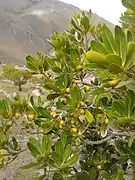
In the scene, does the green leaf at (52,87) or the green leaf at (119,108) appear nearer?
the green leaf at (119,108)

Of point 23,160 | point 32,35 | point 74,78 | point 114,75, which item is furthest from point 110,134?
point 32,35

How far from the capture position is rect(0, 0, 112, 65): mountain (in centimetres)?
10151

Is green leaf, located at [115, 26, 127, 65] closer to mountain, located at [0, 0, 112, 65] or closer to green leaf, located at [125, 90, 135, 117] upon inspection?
green leaf, located at [125, 90, 135, 117]

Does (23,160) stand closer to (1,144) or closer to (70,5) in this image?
(1,144)

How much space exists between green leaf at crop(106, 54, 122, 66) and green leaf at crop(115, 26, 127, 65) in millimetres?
46

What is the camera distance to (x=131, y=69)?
1756 mm

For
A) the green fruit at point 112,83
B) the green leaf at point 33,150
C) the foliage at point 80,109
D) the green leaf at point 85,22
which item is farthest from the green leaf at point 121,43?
the green leaf at point 85,22

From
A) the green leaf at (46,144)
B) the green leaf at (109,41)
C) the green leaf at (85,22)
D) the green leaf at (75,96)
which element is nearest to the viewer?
the green leaf at (109,41)

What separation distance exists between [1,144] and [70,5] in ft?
440

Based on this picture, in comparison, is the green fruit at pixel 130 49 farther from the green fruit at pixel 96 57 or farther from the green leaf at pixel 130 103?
the green leaf at pixel 130 103

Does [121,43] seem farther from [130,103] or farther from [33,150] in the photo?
[33,150]

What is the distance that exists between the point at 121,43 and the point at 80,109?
0.79m

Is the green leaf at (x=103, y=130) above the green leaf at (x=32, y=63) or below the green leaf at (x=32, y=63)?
below

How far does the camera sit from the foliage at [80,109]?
5.69 ft
